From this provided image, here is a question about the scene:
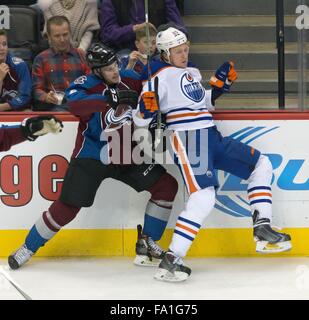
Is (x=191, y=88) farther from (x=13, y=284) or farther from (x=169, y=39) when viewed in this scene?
(x=13, y=284)

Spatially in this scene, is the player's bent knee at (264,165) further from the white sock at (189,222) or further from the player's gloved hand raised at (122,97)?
the player's gloved hand raised at (122,97)

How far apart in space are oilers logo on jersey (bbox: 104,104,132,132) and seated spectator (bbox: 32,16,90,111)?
1.72 feet

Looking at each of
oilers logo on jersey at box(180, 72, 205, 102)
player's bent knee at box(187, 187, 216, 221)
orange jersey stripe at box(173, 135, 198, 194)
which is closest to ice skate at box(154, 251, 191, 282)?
player's bent knee at box(187, 187, 216, 221)

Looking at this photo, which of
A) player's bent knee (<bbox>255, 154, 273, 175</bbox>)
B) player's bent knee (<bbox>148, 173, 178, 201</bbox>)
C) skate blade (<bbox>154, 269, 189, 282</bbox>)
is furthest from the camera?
player's bent knee (<bbox>148, 173, 178, 201</bbox>)

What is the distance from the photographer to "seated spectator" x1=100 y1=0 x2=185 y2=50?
6.07 m

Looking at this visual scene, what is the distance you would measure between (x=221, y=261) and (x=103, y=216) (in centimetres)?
67

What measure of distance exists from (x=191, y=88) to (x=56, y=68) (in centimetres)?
100

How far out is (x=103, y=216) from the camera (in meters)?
5.47

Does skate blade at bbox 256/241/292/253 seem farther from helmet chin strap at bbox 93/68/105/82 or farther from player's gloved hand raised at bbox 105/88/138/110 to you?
helmet chin strap at bbox 93/68/105/82

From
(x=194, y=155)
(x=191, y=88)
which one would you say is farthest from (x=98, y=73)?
(x=194, y=155)

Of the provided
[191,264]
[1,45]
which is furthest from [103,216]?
[1,45]

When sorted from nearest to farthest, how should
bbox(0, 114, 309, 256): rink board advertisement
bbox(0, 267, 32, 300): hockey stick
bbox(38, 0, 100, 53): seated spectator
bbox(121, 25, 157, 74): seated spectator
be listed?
bbox(0, 267, 32, 300): hockey stick → bbox(0, 114, 309, 256): rink board advertisement → bbox(121, 25, 157, 74): seated spectator → bbox(38, 0, 100, 53): seated spectator

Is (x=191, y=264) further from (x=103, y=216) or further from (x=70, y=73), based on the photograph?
(x=70, y=73)
